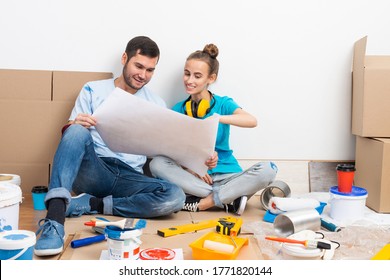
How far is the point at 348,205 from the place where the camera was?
5.76 ft

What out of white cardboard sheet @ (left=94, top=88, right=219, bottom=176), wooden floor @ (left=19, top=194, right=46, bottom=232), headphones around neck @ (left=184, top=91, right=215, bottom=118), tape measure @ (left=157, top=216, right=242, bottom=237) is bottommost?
wooden floor @ (left=19, top=194, right=46, bottom=232)

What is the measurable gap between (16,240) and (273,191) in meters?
1.16

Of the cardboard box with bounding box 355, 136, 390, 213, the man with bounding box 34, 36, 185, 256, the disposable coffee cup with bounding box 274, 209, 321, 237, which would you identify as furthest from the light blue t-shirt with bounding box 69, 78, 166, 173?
the cardboard box with bounding box 355, 136, 390, 213

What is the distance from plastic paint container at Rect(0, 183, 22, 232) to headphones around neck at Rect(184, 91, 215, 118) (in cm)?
76

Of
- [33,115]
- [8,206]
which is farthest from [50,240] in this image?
[33,115]

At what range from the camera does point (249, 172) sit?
Answer: 1.83 meters

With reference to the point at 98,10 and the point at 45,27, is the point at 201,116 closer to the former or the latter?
the point at 98,10

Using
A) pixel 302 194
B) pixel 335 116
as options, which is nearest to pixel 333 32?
pixel 335 116

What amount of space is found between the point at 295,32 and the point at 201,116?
57 centimetres

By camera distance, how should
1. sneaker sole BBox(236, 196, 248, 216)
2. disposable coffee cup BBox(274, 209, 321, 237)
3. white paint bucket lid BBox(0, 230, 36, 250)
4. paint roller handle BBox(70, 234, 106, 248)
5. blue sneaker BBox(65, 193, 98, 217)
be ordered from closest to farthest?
white paint bucket lid BBox(0, 230, 36, 250) < paint roller handle BBox(70, 234, 106, 248) < disposable coffee cup BBox(274, 209, 321, 237) < blue sneaker BBox(65, 193, 98, 217) < sneaker sole BBox(236, 196, 248, 216)

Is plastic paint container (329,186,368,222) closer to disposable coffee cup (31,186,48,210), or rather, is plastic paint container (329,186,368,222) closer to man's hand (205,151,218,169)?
man's hand (205,151,218,169)

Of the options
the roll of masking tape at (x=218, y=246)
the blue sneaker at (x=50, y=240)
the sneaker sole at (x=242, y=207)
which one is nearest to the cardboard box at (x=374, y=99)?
the sneaker sole at (x=242, y=207)

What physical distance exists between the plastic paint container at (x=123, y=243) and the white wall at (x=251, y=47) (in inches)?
40.1

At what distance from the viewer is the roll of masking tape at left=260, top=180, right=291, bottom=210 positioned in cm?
194
